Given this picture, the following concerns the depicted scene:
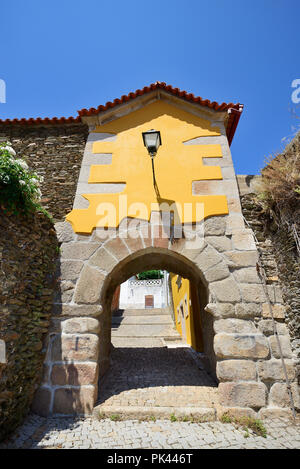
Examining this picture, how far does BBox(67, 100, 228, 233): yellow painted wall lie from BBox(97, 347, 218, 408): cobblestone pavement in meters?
2.44

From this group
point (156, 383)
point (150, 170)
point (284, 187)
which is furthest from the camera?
point (150, 170)

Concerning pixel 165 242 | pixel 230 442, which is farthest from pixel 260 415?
pixel 165 242

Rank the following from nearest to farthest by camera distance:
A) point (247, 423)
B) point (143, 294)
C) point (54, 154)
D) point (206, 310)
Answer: point (247, 423), point (206, 310), point (54, 154), point (143, 294)

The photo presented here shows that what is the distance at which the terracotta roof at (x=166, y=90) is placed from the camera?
440cm

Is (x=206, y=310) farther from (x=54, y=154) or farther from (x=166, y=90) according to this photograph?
(x=166, y=90)

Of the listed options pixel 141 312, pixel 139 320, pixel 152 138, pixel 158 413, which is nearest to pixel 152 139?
pixel 152 138

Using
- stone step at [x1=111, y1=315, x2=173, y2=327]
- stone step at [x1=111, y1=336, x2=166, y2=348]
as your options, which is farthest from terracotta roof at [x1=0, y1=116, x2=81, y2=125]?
stone step at [x1=111, y1=315, x2=173, y2=327]

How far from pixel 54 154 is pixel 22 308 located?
3045 mm

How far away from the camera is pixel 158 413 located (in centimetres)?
283

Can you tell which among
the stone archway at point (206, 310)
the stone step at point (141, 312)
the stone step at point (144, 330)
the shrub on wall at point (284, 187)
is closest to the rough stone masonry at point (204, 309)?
the stone archway at point (206, 310)

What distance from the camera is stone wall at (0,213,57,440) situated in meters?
2.46

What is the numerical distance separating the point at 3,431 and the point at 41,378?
2.35ft

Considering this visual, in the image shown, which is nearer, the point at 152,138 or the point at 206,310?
the point at 206,310

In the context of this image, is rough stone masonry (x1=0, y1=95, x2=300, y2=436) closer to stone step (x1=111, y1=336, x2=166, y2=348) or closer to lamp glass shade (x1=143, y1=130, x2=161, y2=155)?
lamp glass shade (x1=143, y1=130, x2=161, y2=155)
